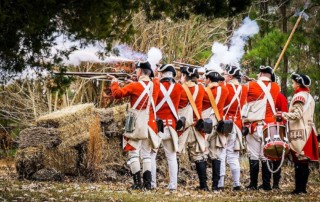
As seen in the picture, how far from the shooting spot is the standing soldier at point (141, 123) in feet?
41.0

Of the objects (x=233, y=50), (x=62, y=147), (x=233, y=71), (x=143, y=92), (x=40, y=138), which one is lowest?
(x=62, y=147)

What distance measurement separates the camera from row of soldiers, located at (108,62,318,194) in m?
12.6

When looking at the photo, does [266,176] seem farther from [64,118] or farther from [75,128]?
[64,118]

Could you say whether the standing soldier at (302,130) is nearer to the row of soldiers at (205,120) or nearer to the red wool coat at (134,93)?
the row of soldiers at (205,120)

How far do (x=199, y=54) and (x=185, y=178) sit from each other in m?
5.68

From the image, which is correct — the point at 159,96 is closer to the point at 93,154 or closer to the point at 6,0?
the point at 93,154

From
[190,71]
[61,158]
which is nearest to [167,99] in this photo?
[190,71]

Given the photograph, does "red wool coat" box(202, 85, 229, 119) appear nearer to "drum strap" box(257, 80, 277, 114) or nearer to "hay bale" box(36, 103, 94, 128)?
"drum strap" box(257, 80, 277, 114)

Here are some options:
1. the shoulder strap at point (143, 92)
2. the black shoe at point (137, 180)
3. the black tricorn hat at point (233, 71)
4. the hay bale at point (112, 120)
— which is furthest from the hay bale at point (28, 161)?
the black tricorn hat at point (233, 71)

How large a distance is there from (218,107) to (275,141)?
152cm

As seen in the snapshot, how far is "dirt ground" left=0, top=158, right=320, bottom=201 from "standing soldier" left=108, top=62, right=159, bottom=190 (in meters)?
0.41

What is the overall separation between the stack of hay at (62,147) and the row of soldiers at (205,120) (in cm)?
175

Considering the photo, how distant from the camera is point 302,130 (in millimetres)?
13203

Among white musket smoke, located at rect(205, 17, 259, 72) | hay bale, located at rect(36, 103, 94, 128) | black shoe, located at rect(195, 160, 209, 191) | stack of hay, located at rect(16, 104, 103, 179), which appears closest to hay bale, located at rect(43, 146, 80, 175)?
stack of hay, located at rect(16, 104, 103, 179)
